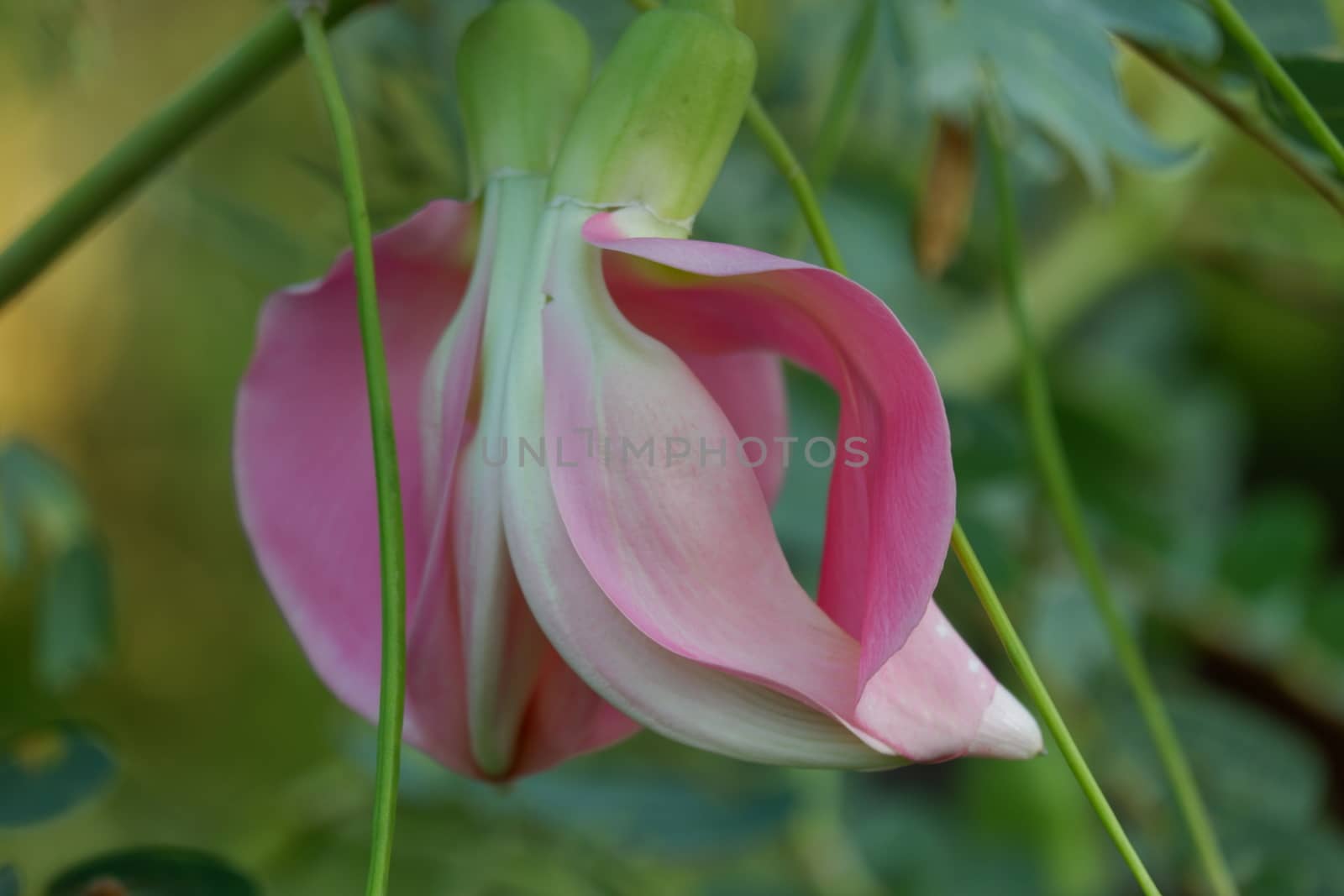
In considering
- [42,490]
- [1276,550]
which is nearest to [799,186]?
[42,490]

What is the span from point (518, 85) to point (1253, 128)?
16 centimetres

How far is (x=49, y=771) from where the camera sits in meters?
0.33

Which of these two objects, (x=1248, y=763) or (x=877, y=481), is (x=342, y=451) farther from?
(x=1248, y=763)

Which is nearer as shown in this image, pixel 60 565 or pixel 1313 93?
pixel 1313 93

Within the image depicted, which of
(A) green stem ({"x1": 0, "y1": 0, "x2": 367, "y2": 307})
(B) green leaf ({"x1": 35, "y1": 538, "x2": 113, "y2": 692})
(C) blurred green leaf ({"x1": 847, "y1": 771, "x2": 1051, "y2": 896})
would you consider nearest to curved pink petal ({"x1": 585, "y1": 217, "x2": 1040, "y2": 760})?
(A) green stem ({"x1": 0, "y1": 0, "x2": 367, "y2": 307})

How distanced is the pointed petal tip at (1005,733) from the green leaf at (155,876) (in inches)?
6.6

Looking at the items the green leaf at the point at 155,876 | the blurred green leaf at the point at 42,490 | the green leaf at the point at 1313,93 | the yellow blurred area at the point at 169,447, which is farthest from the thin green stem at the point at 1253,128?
the yellow blurred area at the point at 169,447

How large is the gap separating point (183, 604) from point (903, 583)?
1.28 m

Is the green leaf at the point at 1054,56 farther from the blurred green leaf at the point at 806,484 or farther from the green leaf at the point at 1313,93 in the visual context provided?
the blurred green leaf at the point at 806,484

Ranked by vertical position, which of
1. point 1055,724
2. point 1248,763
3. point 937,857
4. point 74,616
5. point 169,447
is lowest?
point 169,447

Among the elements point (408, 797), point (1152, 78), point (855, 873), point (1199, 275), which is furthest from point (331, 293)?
point (1199, 275)

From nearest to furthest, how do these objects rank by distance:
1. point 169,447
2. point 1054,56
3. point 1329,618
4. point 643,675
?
point 643,675 < point 1054,56 < point 1329,618 < point 169,447

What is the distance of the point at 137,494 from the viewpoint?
1336mm

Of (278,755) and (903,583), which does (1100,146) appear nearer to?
(903,583)
